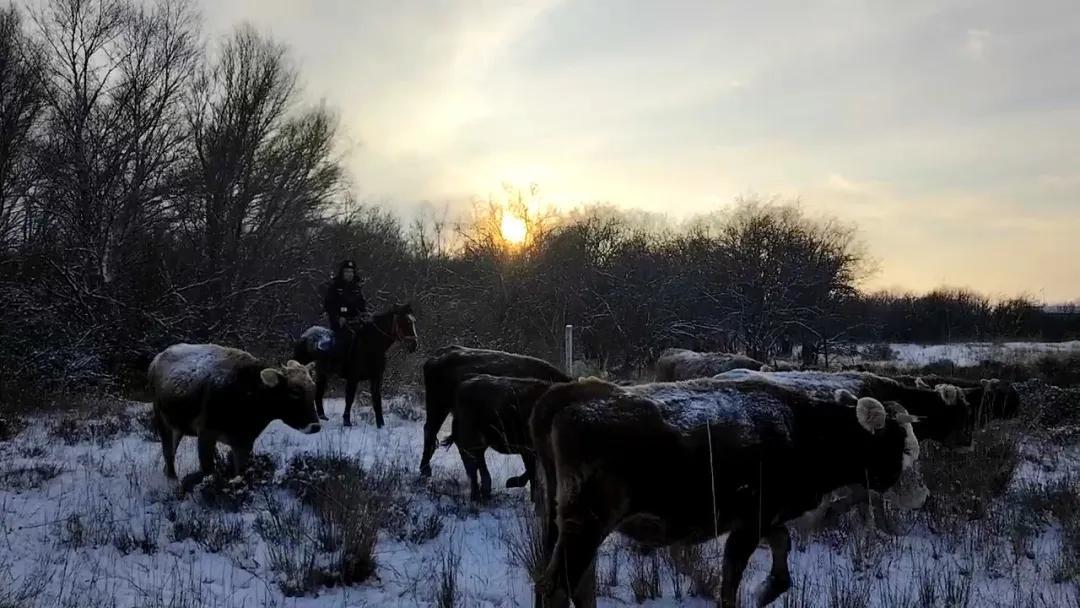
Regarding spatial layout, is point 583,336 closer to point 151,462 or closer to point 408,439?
point 408,439

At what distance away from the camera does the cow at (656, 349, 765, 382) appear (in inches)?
497

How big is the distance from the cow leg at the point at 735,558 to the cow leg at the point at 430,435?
4840 mm

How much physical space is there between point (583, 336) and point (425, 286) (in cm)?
735

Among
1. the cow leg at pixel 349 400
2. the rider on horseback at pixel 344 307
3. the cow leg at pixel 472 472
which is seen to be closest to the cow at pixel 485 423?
the cow leg at pixel 472 472

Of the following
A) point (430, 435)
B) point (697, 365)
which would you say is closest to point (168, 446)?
point (430, 435)

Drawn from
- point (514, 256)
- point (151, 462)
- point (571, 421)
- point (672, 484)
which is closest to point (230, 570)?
point (571, 421)

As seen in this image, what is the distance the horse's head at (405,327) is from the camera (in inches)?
531

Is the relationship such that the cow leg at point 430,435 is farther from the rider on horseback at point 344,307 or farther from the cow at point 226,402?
the rider on horseback at point 344,307

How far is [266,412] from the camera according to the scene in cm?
811

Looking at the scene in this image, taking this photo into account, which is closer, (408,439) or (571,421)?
(571,421)

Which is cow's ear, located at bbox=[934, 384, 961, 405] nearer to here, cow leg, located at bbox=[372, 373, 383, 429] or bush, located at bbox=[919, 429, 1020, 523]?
bush, located at bbox=[919, 429, 1020, 523]

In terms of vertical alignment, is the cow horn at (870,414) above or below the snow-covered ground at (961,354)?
above

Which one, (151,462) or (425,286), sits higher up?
(425,286)

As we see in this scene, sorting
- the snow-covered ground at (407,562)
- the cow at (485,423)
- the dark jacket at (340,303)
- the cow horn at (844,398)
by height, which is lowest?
the snow-covered ground at (407,562)
